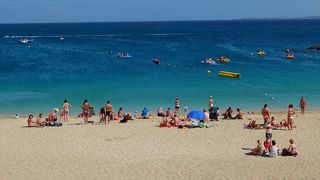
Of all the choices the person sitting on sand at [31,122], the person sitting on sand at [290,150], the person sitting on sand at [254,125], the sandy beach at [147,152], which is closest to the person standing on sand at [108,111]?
the sandy beach at [147,152]

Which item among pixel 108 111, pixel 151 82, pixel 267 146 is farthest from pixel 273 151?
pixel 151 82

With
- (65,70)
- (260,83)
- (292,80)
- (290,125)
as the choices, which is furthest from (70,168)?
(65,70)

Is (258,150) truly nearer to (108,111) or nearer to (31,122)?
(108,111)

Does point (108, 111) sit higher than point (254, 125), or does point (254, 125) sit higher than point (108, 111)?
point (108, 111)

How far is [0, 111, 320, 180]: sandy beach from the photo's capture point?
1552 cm

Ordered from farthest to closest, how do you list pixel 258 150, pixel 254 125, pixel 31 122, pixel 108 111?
pixel 108 111 → pixel 31 122 → pixel 254 125 → pixel 258 150

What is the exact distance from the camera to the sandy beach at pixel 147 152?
50.9 ft

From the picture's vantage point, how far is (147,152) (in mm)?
18078

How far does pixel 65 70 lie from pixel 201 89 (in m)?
16.9

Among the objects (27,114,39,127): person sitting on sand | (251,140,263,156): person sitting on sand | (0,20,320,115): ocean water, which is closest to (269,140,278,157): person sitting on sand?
(251,140,263,156): person sitting on sand

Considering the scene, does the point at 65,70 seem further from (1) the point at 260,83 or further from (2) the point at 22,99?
(1) the point at 260,83

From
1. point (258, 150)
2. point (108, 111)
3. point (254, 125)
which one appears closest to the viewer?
point (258, 150)

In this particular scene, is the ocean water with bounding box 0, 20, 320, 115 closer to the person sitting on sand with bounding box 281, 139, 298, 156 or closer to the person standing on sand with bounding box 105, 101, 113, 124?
the person standing on sand with bounding box 105, 101, 113, 124

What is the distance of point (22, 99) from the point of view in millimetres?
34000
